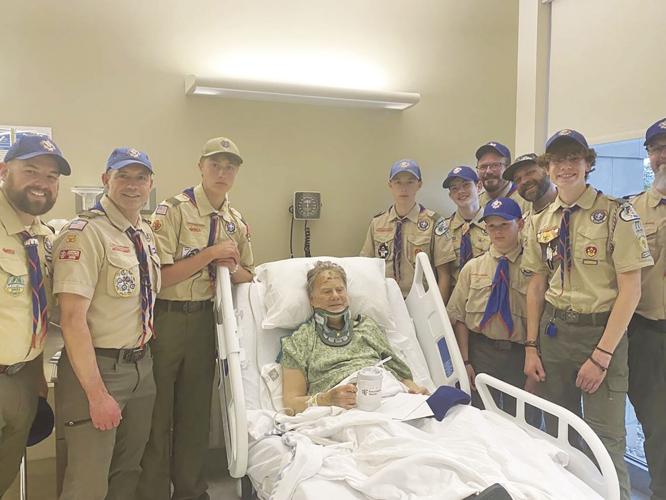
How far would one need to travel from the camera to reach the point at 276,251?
3.74 m

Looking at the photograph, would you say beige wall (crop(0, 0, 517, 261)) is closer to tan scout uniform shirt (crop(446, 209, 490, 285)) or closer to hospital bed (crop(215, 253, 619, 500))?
tan scout uniform shirt (crop(446, 209, 490, 285))

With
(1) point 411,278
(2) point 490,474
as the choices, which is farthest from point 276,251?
(2) point 490,474

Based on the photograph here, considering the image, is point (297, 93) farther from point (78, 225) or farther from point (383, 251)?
point (78, 225)

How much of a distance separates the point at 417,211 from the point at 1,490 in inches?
101

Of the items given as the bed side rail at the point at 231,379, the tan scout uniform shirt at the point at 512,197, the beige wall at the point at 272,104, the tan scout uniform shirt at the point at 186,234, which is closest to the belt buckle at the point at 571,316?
the tan scout uniform shirt at the point at 512,197

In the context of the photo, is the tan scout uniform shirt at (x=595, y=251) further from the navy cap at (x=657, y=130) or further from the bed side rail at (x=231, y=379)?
the bed side rail at (x=231, y=379)

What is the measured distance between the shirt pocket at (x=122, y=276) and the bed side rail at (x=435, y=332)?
1.37 meters

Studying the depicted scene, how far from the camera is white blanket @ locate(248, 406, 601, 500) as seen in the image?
5.22 ft

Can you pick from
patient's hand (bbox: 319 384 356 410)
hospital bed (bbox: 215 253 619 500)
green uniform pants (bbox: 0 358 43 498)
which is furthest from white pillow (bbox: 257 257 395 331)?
green uniform pants (bbox: 0 358 43 498)

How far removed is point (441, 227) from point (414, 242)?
19 centimetres

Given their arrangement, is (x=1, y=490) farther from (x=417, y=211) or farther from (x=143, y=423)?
(x=417, y=211)

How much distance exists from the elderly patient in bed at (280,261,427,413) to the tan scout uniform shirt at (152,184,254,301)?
50cm

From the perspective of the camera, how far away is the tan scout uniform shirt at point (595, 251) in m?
2.26

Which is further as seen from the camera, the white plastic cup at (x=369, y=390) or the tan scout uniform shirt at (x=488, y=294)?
the tan scout uniform shirt at (x=488, y=294)
